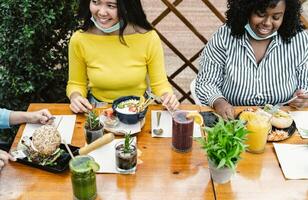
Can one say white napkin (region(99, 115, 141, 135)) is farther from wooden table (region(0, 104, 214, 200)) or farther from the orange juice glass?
the orange juice glass

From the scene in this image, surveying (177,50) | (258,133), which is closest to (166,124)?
(258,133)

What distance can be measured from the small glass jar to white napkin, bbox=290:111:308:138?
0.63 m

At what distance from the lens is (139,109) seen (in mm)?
1508

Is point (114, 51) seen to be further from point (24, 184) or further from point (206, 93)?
point (24, 184)

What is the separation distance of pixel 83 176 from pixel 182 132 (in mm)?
386

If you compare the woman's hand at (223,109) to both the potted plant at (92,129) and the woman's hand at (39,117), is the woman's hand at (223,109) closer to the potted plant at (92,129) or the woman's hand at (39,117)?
the potted plant at (92,129)

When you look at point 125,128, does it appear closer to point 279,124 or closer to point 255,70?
point 279,124

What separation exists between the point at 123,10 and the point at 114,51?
0.61 feet

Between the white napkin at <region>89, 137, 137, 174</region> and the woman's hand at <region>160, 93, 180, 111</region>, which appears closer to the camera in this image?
the white napkin at <region>89, 137, 137, 174</region>

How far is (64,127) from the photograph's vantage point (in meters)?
1.52

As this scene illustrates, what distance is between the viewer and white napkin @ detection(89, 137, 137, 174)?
1.31 meters

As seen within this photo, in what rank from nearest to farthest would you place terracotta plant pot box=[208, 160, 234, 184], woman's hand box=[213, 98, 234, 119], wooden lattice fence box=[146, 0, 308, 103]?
terracotta plant pot box=[208, 160, 234, 184], woman's hand box=[213, 98, 234, 119], wooden lattice fence box=[146, 0, 308, 103]

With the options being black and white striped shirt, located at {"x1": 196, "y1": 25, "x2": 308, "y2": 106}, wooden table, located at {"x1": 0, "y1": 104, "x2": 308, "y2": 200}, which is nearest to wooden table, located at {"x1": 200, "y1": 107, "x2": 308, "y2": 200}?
wooden table, located at {"x1": 0, "y1": 104, "x2": 308, "y2": 200}

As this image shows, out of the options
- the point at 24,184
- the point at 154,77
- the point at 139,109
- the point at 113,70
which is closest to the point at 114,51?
the point at 113,70
